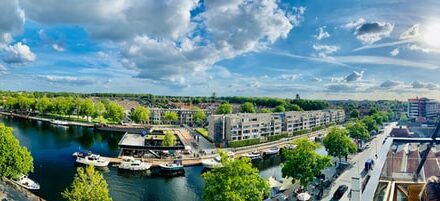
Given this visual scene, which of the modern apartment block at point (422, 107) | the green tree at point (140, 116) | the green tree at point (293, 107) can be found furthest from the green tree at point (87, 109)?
the modern apartment block at point (422, 107)

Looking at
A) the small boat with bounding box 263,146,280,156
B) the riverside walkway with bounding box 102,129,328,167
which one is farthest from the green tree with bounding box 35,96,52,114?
the small boat with bounding box 263,146,280,156

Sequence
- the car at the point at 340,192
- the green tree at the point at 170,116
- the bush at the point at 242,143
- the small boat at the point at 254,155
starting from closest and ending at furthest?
the car at the point at 340,192
the small boat at the point at 254,155
the bush at the point at 242,143
the green tree at the point at 170,116

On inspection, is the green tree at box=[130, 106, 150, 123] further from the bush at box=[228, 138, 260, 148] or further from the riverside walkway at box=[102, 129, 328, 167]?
the riverside walkway at box=[102, 129, 328, 167]

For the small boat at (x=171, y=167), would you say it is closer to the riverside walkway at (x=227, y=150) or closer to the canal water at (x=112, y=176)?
the canal water at (x=112, y=176)

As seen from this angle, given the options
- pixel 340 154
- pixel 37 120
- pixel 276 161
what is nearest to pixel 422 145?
pixel 340 154

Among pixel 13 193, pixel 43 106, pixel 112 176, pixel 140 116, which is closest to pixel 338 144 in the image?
pixel 112 176

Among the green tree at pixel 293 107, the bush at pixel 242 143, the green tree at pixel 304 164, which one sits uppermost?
the green tree at pixel 293 107
